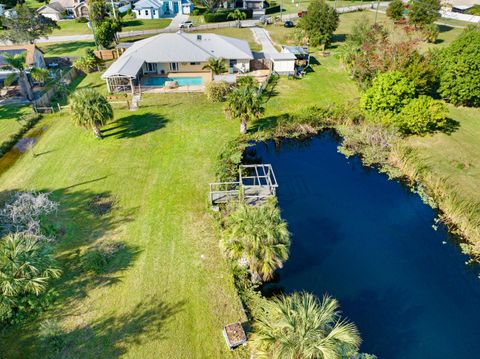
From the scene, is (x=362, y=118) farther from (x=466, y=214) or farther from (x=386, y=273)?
(x=386, y=273)

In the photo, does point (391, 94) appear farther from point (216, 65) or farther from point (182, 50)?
point (182, 50)

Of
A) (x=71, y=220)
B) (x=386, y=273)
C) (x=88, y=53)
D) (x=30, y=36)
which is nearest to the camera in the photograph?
(x=386, y=273)

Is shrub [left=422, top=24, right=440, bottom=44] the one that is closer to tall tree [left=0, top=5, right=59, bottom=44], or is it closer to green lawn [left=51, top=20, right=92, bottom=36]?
green lawn [left=51, top=20, right=92, bottom=36]

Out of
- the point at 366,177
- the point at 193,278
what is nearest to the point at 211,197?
the point at 193,278

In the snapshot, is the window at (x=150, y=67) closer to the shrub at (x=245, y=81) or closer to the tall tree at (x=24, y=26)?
the shrub at (x=245, y=81)

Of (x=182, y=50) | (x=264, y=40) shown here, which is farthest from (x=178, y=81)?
(x=264, y=40)

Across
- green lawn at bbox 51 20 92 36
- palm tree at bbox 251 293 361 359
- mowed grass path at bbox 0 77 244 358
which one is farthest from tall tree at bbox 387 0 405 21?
palm tree at bbox 251 293 361 359
